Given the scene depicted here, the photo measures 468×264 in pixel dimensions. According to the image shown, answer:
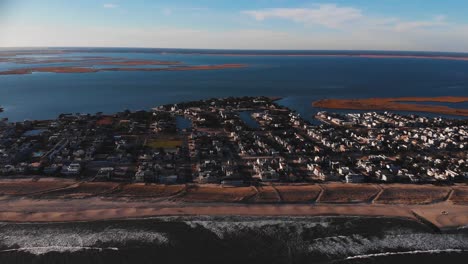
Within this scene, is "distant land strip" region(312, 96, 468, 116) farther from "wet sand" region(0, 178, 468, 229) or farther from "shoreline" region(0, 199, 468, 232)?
"shoreline" region(0, 199, 468, 232)

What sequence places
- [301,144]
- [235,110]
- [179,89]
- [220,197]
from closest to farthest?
[220,197]
[301,144]
[235,110]
[179,89]

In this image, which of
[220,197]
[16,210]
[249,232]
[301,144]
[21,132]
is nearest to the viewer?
[249,232]

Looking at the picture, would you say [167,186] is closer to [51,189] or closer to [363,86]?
[51,189]

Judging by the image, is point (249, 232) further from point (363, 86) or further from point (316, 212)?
point (363, 86)

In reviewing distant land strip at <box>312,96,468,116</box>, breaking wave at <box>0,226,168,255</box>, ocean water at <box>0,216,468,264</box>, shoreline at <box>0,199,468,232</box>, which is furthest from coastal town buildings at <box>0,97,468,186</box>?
distant land strip at <box>312,96,468,116</box>

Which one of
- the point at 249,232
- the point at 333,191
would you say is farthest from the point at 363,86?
the point at 249,232

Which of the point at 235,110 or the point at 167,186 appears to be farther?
the point at 235,110
